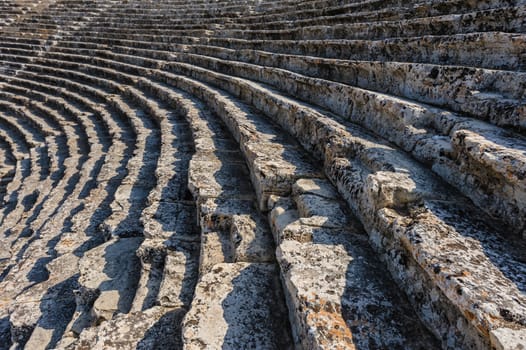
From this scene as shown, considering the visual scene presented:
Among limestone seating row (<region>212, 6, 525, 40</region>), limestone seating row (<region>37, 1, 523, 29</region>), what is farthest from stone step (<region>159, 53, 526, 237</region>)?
limestone seating row (<region>37, 1, 523, 29</region>)

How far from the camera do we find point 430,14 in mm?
4082

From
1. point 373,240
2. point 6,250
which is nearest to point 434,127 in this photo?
point 373,240

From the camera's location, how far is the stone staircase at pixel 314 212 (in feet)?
4.66

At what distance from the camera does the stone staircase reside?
142 cm

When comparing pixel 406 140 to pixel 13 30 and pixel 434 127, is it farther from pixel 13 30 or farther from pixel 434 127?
pixel 13 30

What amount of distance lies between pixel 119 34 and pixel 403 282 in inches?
460

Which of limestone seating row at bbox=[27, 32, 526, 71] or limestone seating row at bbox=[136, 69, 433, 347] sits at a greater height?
limestone seating row at bbox=[27, 32, 526, 71]

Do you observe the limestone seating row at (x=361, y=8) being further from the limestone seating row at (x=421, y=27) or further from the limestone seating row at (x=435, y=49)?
the limestone seating row at (x=435, y=49)

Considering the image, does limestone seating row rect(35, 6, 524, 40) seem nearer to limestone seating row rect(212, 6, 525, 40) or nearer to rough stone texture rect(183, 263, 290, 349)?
limestone seating row rect(212, 6, 525, 40)

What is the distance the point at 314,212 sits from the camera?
6.97ft

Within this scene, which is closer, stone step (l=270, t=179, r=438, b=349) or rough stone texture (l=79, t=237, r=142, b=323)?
stone step (l=270, t=179, r=438, b=349)

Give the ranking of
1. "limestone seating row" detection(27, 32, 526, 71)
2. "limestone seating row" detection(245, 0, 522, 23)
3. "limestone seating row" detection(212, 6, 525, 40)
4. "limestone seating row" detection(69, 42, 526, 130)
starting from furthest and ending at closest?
"limestone seating row" detection(245, 0, 522, 23), "limestone seating row" detection(212, 6, 525, 40), "limestone seating row" detection(27, 32, 526, 71), "limestone seating row" detection(69, 42, 526, 130)

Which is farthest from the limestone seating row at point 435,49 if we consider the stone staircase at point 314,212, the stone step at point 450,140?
the stone step at point 450,140

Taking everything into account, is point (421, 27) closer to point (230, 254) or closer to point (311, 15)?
point (230, 254)
